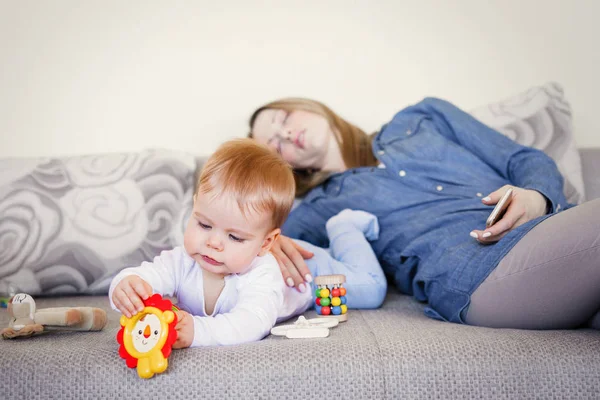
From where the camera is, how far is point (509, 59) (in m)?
2.16

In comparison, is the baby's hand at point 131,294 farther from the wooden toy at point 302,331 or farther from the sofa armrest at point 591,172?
the sofa armrest at point 591,172

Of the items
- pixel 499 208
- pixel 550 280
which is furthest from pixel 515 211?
pixel 550 280

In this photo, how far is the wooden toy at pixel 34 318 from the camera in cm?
107

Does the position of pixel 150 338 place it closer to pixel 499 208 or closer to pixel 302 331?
→ pixel 302 331

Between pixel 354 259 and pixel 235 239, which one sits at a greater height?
pixel 235 239

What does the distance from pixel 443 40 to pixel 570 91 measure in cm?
52

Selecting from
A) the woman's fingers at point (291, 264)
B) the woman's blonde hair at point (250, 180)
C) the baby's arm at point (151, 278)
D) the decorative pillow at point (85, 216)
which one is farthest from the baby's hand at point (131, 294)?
the decorative pillow at point (85, 216)

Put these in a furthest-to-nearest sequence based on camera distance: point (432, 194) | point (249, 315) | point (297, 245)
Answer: point (432, 194), point (297, 245), point (249, 315)

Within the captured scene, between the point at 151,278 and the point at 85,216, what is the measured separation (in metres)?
0.63

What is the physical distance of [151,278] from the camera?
1109 millimetres

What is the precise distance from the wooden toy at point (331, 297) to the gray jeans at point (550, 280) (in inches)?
10.7

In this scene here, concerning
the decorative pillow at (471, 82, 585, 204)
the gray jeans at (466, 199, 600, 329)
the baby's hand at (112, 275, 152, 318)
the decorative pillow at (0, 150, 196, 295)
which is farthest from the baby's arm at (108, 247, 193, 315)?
the decorative pillow at (471, 82, 585, 204)

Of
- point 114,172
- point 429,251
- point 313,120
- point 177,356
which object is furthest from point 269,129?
point 177,356

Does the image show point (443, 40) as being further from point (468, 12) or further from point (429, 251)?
point (429, 251)
